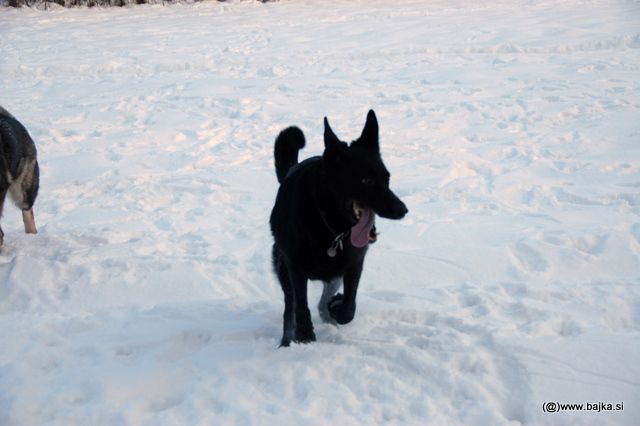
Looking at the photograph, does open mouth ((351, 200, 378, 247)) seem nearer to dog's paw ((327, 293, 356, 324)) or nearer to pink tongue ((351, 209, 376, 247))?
pink tongue ((351, 209, 376, 247))

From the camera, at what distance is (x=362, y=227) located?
293 centimetres

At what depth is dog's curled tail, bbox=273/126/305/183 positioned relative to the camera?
12.6 feet

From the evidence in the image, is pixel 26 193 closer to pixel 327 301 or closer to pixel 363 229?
pixel 327 301

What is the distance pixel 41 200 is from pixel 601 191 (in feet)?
19.1

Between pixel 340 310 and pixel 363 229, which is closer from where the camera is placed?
pixel 363 229

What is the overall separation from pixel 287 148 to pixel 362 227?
1.20m

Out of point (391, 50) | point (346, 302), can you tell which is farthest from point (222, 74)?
point (346, 302)

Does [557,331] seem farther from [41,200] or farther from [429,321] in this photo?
[41,200]

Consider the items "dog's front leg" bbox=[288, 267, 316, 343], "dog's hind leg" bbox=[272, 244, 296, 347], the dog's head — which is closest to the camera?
the dog's head

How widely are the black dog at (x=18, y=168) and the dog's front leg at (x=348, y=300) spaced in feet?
10.6

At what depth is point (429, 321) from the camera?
345 centimetres

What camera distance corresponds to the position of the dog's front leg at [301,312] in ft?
10.6

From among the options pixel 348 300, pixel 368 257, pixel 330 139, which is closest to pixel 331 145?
pixel 330 139

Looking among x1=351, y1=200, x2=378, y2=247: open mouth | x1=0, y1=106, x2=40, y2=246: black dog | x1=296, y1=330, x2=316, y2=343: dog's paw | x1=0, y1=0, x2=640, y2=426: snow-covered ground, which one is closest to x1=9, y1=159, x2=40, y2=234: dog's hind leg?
x1=0, y1=106, x2=40, y2=246: black dog
